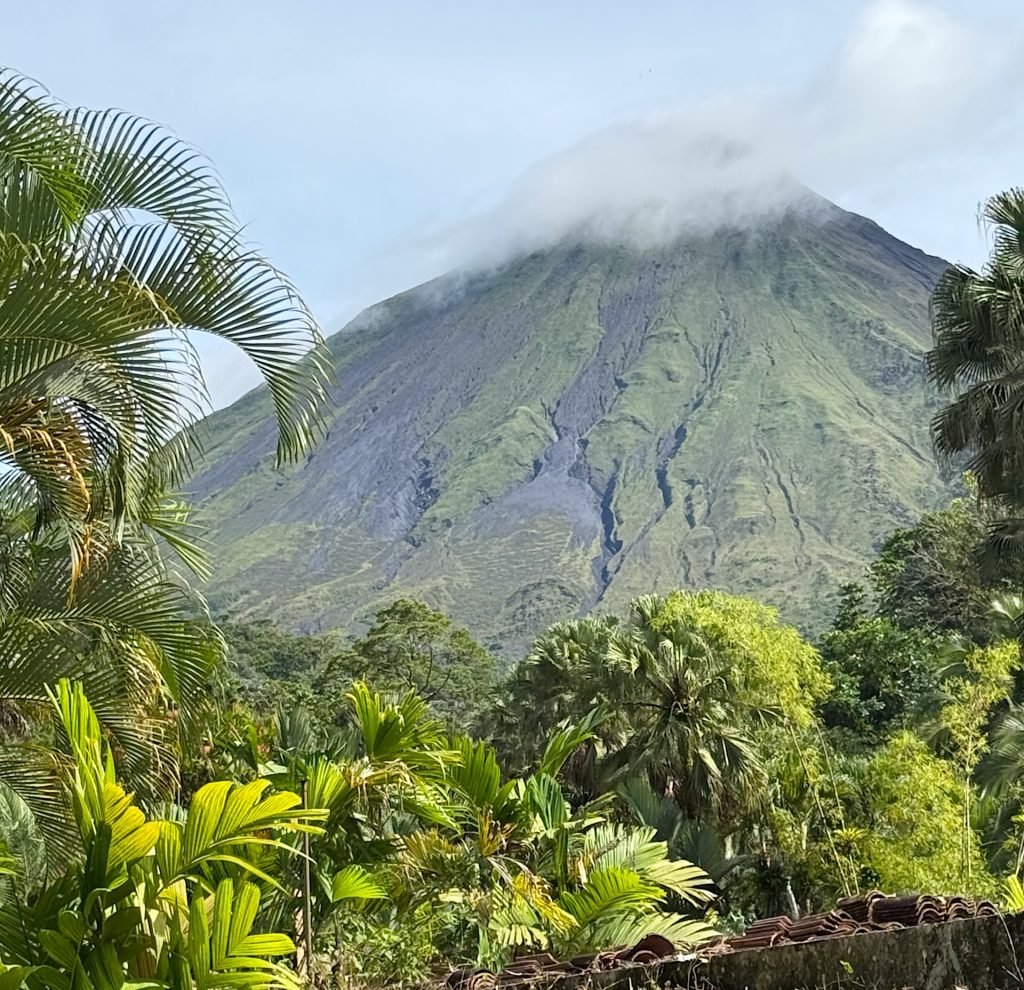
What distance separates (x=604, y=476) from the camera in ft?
567

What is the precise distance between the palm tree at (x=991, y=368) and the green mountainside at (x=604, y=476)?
9524 centimetres

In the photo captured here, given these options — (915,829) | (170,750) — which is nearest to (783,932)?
(170,750)

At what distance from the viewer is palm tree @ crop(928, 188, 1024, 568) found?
53.7 feet

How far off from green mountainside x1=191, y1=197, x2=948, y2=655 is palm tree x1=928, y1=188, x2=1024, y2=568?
95242mm

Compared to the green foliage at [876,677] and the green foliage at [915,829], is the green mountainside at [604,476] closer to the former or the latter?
the green foliage at [876,677]

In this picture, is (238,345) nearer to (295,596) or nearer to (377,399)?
(295,596)

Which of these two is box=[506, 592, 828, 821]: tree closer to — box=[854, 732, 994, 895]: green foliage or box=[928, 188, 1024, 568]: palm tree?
box=[854, 732, 994, 895]: green foliage

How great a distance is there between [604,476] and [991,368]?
155877 millimetres

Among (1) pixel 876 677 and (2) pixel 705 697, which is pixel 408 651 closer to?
(1) pixel 876 677

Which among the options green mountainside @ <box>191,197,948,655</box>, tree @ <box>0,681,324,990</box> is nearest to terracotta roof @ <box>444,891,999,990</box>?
tree @ <box>0,681,324,990</box>

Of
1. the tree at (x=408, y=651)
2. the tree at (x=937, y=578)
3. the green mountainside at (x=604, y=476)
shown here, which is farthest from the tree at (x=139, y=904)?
the green mountainside at (x=604, y=476)

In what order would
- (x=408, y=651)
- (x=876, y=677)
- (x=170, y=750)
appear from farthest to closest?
(x=408, y=651), (x=876, y=677), (x=170, y=750)

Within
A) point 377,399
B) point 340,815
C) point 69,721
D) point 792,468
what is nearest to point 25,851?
point 340,815

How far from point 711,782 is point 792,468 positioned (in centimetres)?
14105
